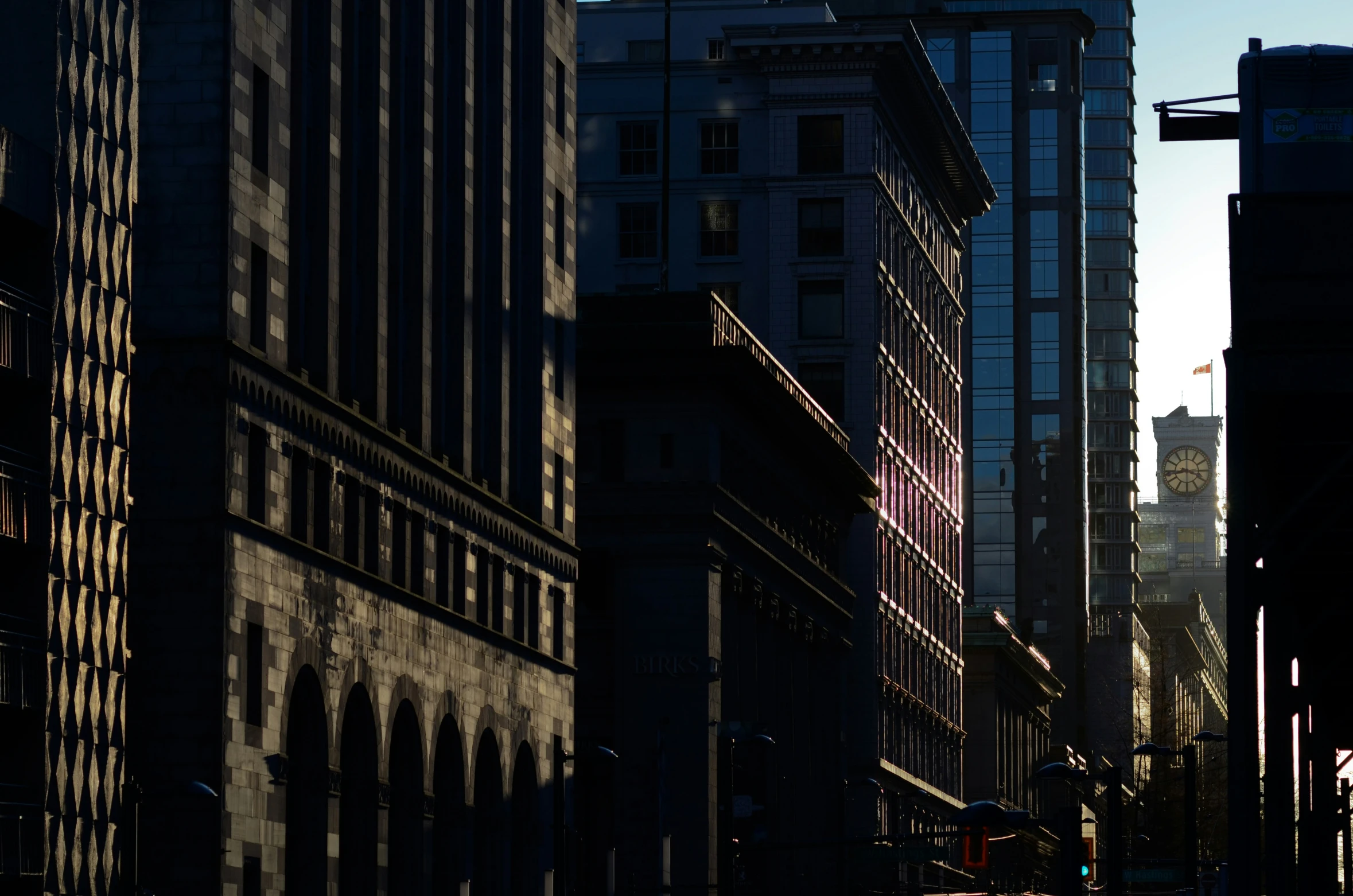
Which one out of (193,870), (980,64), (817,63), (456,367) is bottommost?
(193,870)

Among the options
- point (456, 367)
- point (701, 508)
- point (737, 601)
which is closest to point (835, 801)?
point (737, 601)

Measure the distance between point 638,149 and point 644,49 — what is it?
35.0ft

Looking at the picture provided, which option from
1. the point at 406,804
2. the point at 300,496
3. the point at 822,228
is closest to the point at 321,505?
the point at 300,496

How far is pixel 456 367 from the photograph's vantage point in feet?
261

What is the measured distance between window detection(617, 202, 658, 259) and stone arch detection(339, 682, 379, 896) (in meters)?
56.6

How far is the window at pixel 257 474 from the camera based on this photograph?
6091cm

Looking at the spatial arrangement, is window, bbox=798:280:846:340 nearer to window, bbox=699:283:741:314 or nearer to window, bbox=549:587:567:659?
window, bbox=699:283:741:314

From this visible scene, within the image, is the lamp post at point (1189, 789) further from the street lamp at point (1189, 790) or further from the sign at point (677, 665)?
the sign at point (677, 665)

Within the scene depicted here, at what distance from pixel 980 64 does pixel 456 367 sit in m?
A: 126

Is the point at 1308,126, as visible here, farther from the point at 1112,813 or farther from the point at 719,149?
the point at 719,149

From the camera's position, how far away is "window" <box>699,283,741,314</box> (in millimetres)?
122000

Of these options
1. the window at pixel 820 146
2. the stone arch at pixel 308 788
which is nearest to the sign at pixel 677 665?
the stone arch at pixel 308 788

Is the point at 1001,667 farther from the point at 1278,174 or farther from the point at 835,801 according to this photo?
the point at 1278,174

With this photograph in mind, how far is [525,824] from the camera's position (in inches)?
3334
